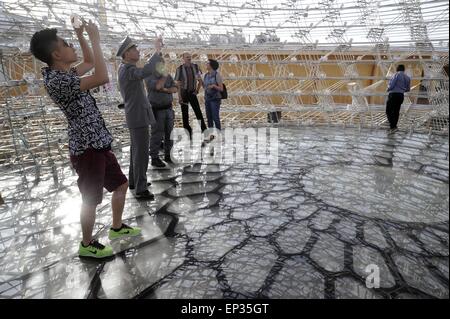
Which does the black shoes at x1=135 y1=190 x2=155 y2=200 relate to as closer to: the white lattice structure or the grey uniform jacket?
the grey uniform jacket

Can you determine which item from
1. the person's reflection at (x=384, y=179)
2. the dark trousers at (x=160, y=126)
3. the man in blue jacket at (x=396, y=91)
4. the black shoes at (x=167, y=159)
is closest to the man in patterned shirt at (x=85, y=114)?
the dark trousers at (x=160, y=126)

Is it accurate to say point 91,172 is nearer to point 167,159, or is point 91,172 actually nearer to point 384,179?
point 167,159

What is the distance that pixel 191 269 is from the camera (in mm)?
2043

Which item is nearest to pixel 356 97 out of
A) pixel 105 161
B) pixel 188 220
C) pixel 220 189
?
pixel 220 189

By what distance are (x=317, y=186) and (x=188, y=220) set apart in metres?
1.49

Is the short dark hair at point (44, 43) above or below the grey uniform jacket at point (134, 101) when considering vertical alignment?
above

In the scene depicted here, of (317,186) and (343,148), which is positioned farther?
(343,148)

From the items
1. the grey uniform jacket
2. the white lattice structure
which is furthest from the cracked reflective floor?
the white lattice structure

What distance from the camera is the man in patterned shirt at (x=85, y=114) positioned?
1.92m

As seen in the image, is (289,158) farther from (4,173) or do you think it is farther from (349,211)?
(4,173)

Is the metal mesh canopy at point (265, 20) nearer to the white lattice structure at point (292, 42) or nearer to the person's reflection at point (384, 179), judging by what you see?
the white lattice structure at point (292, 42)

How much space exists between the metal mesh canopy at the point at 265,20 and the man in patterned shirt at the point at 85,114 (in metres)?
4.20

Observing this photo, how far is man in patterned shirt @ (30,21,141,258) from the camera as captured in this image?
192 centimetres

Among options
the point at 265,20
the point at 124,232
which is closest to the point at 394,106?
the point at 265,20
